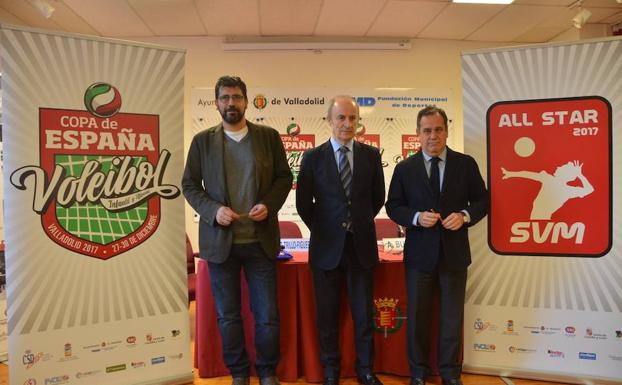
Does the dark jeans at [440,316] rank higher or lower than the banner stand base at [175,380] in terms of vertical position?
higher

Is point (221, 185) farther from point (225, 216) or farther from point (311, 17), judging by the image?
point (311, 17)

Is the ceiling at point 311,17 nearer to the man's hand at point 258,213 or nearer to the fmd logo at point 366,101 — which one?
the fmd logo at point 366,101

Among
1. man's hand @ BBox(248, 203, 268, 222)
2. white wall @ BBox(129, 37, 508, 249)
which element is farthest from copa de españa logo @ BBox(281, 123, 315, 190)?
man's hand @ BBox(248, 203, 268, 222)

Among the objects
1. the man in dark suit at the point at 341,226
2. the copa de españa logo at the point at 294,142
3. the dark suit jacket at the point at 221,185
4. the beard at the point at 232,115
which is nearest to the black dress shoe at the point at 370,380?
the man in dark suit at the point at 341,226

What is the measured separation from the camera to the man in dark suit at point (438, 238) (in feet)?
7.15

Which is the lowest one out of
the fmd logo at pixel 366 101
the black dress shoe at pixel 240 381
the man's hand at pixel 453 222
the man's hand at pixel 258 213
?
the black dress shoe at pixel 240 381

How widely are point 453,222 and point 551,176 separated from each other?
73 cm

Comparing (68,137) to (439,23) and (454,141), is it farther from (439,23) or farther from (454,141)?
(454,141)

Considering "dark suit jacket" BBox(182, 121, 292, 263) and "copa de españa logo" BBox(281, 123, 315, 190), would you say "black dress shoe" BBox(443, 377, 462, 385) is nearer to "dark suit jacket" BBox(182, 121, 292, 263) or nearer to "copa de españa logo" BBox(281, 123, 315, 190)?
"dark suit jacket" BBox(182, 121, 292, 263)

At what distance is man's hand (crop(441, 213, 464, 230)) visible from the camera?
2.11 meters

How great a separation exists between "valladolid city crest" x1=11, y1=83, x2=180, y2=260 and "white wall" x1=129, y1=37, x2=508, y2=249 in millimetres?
2508

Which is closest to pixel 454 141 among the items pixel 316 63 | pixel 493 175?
pixel 316 63

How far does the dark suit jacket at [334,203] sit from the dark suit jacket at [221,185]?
0.14 meters

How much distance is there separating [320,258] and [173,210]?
3.00 feet
